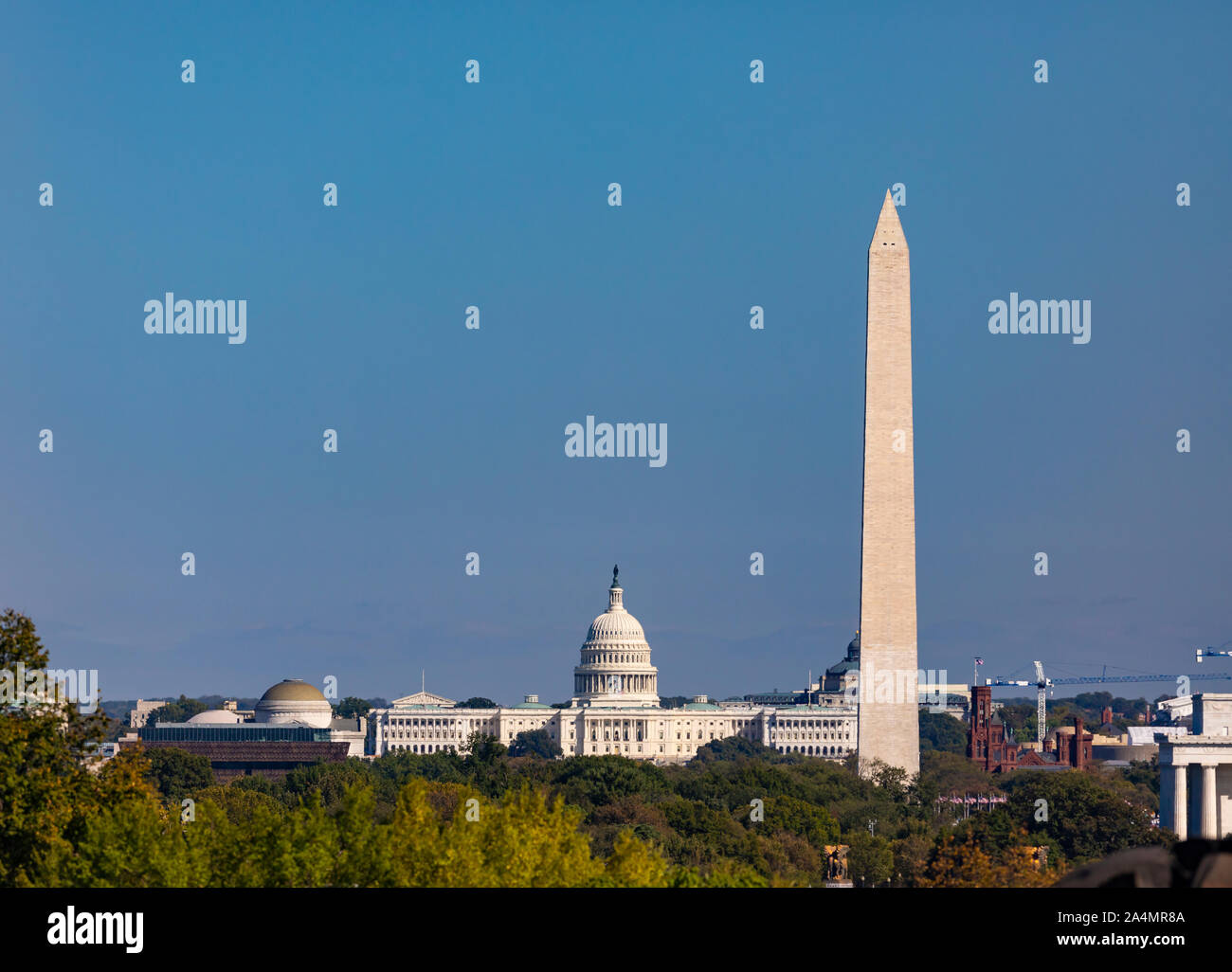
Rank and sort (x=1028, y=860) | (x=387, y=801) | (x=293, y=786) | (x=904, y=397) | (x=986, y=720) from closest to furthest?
(x=1028, y=860) → (x=904, y=397) → (x=387, y=801) → (x=293, y=786) → (x=986, y=720)

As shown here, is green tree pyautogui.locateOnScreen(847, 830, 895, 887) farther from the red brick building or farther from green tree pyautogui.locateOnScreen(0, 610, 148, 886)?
the red brick building

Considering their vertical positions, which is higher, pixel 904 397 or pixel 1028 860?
pixel 904 397

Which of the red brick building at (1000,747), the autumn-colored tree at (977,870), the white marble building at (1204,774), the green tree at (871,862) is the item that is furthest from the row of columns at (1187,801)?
the red brick building at (1000,747)

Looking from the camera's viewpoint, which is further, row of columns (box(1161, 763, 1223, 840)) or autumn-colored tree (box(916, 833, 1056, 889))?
row of columns (box(1161, 763, 1223, 840))

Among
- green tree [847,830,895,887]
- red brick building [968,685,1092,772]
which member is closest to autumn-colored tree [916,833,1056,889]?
green tree [847,830,895,887]
